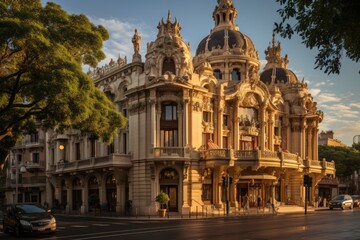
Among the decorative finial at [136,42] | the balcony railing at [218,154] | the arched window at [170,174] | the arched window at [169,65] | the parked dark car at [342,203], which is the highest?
the decorative finial at [136,42]

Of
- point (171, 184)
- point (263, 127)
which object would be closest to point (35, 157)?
point (171, 184)

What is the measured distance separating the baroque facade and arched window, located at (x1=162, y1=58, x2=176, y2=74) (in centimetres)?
10

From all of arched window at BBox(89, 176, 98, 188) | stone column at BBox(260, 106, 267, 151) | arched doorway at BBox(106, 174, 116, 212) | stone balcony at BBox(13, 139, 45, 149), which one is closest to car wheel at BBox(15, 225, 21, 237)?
arched doorway at BBox(106, 174, 116, 212)

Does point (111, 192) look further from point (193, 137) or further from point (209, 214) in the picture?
point (209, 214)

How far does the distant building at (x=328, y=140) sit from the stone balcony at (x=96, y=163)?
79833mm

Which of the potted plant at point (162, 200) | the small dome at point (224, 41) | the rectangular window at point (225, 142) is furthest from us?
the small dome at point (224, 41)

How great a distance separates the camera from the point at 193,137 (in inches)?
1891

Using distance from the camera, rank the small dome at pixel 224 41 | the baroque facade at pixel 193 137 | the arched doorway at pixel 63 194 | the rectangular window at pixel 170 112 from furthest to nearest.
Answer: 1. the arched doorway at pixel 63 194
2. the small dome at pixel 224 41
3. the rectangular window at pixel 170 112
4. the baroque facade at pixel 193 137

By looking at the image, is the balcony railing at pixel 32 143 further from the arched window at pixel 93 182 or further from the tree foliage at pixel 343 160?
the tree foliage at pixel 343 160

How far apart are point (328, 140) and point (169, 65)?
87.7m

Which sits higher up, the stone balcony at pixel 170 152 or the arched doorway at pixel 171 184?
the stone balcony at pixel 170 152

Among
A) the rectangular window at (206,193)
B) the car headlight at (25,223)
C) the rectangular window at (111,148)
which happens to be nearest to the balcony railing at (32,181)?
the rectangular window at (111,148)

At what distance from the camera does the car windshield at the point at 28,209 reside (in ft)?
82.2

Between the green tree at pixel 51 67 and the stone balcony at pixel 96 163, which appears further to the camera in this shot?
the stone balcony at pixel 96 163
